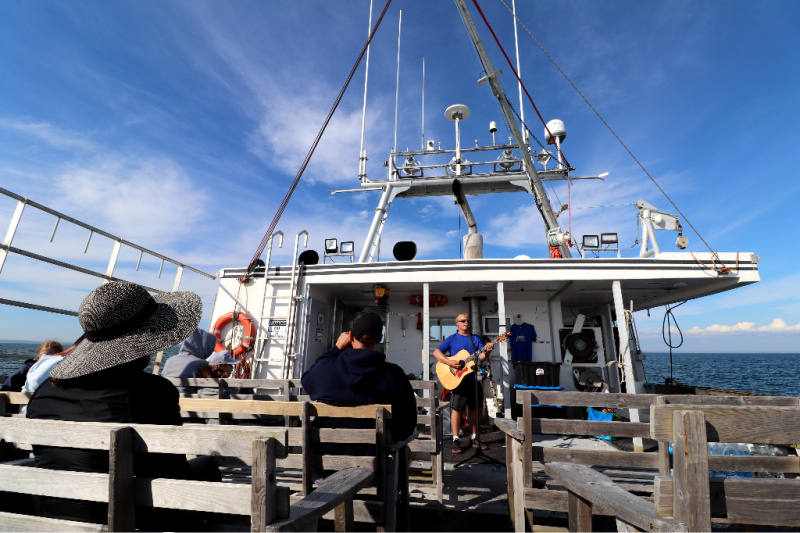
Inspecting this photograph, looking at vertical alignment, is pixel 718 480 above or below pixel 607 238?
below

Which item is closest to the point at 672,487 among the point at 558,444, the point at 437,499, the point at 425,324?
the point at 437,499

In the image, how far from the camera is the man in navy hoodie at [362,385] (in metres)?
2.69

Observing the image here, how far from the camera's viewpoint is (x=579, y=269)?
7.75m

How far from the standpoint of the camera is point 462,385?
602cm

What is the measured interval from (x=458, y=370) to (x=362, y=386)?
3.78 m

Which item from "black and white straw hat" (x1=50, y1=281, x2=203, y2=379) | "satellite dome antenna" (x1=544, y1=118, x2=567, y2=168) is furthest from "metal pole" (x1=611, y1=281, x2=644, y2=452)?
"black and white straw hat" (x1=50, y1=281, x2=203, y2=379)

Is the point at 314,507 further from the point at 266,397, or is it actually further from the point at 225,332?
the point at 225,332

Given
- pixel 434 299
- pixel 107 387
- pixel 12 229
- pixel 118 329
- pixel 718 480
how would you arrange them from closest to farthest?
pixel 718 480 < pixel 107 387 < pixel 118 329 < pixel 12 229 < pixel 434 299

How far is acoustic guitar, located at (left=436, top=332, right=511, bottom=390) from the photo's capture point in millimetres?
6023

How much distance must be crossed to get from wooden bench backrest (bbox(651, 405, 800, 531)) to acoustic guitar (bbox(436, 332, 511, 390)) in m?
4.54

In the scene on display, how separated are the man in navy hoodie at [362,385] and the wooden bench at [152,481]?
1.16 meters

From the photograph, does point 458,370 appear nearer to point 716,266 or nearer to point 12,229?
point 716,266

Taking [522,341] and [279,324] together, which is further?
[522,341]

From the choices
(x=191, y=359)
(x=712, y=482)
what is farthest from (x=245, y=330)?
(x=712, y=482)
